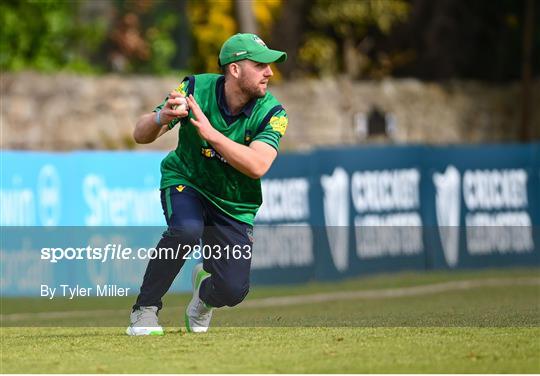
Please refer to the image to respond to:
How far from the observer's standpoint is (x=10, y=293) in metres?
15.9

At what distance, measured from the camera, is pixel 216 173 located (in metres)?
9.98

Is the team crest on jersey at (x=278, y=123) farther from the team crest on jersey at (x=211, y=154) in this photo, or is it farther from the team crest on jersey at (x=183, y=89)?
the team crest on jersey at (x=183, y=89)

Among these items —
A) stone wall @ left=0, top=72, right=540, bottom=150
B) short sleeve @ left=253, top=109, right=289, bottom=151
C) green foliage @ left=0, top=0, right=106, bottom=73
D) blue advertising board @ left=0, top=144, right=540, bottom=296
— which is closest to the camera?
short sleeve @ left=253, top=109, right=289, bottom=151

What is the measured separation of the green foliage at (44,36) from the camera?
81.0ft

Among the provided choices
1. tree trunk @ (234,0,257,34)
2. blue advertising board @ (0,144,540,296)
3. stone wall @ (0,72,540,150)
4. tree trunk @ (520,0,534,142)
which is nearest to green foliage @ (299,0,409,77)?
tree trunk @ (520,0,534,142)

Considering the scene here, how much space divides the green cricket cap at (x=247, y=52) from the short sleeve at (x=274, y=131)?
0.37m

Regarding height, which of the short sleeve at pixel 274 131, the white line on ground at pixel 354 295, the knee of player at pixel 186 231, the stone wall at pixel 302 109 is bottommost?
the white line on ground at pixel 354 295

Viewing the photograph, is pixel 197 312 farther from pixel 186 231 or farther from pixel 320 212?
pixel 320 212

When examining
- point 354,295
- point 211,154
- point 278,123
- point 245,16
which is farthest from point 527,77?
point 211,154

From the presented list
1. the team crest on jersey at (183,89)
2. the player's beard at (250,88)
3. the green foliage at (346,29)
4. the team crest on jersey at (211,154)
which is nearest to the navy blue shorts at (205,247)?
the team crest on jersey at (211,154)

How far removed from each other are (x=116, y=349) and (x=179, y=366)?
33.8 inches

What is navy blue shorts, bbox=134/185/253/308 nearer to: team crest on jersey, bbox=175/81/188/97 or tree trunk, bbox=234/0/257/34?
team crest on jersey, bbox=175/81/188/97

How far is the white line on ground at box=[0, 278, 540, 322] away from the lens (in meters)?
14.9

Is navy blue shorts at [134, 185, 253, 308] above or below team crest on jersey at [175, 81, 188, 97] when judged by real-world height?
below
